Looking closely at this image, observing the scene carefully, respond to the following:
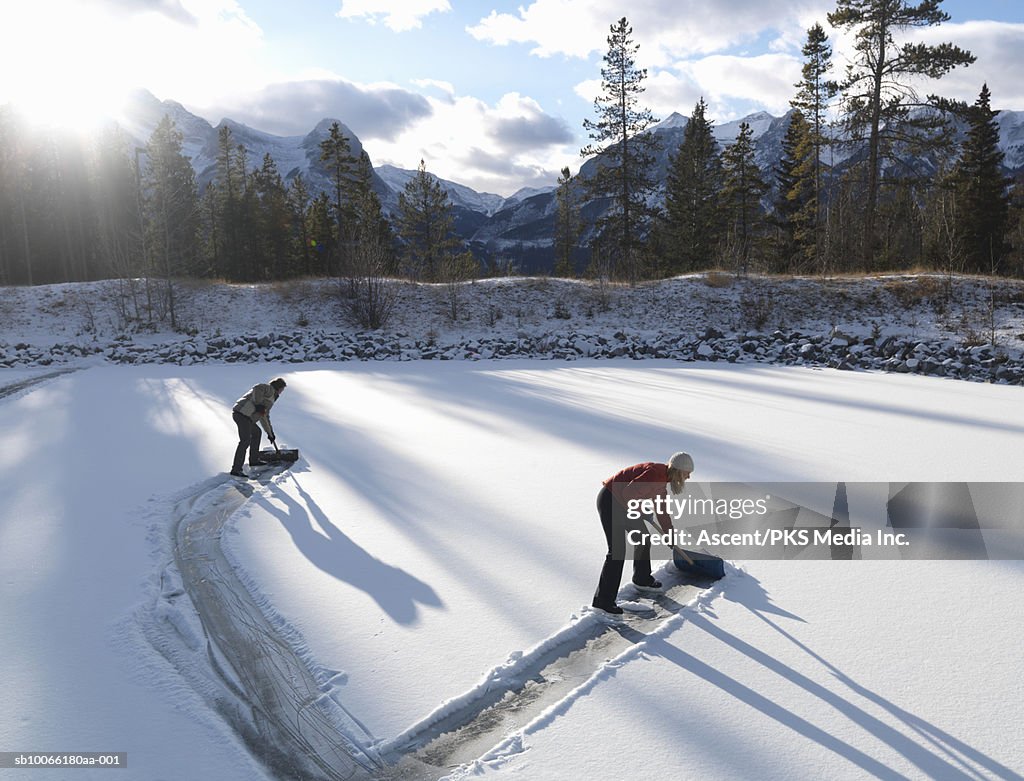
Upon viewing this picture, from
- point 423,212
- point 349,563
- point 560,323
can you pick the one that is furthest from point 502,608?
point 423,212

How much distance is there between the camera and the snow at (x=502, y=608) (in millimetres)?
3152

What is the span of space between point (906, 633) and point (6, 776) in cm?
525

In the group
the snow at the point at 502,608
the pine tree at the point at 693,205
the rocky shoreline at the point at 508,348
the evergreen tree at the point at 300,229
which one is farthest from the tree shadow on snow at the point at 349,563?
the evergreen tree at the point at 300,229

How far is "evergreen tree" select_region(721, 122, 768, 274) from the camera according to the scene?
3173 centimetres

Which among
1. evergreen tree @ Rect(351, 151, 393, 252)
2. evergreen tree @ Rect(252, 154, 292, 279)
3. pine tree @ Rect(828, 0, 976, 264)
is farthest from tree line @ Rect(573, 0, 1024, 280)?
evergreen tree @ Rect(252, 154, 292, 279)

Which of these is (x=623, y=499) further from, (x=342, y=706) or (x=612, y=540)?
(x=342, y=706)

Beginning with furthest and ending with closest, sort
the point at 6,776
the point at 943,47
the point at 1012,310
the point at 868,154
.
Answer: the point at 868,154 < the point at 943,47 < the point at 1012,310 < the point at 6,776

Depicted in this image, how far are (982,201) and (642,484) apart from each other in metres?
34.0

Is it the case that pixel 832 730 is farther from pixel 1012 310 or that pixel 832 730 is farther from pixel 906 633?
pixel 1012 310

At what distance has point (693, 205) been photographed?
3188 centimetres

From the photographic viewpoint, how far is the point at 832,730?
3.17 metres

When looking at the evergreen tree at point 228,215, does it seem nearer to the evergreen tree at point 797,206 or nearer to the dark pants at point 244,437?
the evergreen tree at point 797,206

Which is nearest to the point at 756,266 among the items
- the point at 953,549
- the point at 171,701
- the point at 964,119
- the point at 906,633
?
the point at 964,119

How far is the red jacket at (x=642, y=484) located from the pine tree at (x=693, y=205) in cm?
2961
